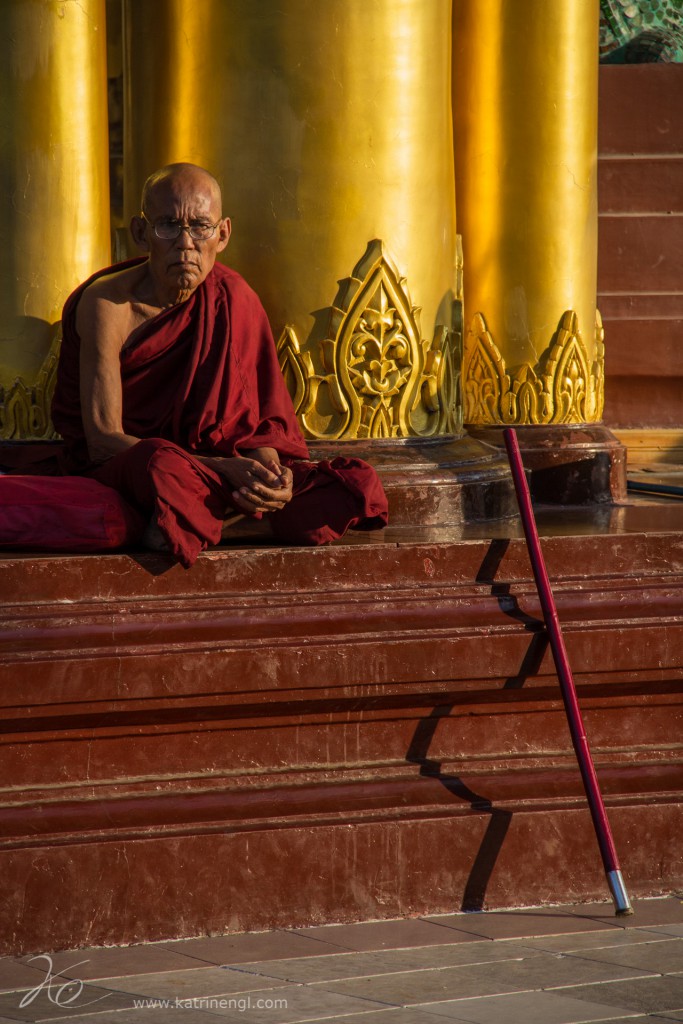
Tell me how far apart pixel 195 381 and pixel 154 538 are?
0.54m

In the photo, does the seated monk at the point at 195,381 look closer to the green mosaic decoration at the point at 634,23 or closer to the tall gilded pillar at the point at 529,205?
the tall gilded pillar at the point at 529,205

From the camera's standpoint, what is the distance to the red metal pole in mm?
3744

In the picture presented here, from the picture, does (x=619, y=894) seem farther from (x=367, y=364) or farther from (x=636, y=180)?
(x=636, y=180)

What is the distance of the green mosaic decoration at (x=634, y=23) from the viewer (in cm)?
774

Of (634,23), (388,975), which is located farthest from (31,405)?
(634,23)

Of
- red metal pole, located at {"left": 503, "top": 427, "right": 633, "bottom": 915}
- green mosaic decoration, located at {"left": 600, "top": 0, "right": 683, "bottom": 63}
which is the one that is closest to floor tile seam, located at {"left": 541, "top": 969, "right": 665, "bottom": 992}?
red metal pole, located at {"left": 503, "top": 427, "right": 633, "bottom": 915}

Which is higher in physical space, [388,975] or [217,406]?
[217,406]

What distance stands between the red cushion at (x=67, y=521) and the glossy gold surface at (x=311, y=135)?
3.65 feet

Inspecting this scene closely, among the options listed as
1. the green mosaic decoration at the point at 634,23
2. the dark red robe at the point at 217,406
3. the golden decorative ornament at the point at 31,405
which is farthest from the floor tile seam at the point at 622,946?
the green mosaic decoration at the point at 634,23

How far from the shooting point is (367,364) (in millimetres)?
4805

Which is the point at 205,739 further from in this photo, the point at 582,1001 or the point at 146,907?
the point at 582,1001

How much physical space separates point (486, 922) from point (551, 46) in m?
3.44

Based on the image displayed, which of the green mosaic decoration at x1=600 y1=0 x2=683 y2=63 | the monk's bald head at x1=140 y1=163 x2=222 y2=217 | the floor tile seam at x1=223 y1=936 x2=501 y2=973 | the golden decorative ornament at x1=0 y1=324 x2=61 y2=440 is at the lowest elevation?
the floor tile seam at x1=223 y1=936 x2=501 y2=973

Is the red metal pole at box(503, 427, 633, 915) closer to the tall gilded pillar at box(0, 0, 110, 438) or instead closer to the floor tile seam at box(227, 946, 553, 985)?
the floor tile seam at box(227, 946, 553, 985)
